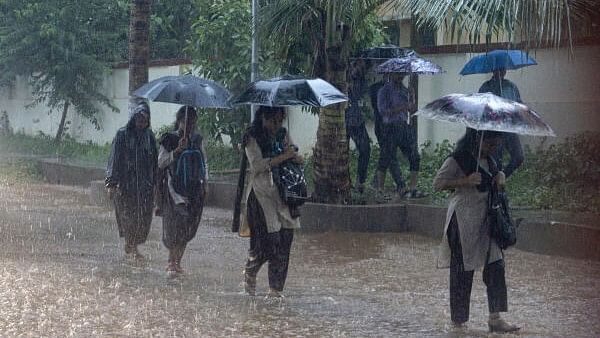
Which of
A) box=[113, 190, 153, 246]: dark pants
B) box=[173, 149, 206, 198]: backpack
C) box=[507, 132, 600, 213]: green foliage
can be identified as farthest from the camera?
box=[507, 132, 600, 213]: green foliage

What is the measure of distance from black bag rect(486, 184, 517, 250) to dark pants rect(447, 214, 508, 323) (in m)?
0.18

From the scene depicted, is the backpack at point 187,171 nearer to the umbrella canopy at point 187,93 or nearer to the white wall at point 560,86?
the umbrella canopy at point 187,93

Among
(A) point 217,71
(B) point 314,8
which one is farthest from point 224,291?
(A) point 217,71

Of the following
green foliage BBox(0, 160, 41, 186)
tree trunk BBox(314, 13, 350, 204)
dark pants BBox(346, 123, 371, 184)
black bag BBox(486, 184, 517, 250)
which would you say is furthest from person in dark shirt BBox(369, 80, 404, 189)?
green foliage BBox(0, 160, 41, 186)

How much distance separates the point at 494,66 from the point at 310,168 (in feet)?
12.7

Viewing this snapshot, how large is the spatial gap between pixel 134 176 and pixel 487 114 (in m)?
4.46

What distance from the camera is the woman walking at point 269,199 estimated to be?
8422 millimetres

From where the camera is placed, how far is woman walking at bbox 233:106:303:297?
8.42m

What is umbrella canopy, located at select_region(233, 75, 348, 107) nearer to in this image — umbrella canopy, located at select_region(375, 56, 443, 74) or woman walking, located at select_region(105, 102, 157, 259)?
woman walking, located at select_region(105, 102, 157, 259)

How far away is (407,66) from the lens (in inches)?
532

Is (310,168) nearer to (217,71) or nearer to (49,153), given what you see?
(217,71)

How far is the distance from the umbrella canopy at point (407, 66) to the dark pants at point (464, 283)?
6.17 meters

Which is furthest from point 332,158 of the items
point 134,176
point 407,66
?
point 134,176

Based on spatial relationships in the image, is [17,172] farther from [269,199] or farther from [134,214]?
[269,199]
